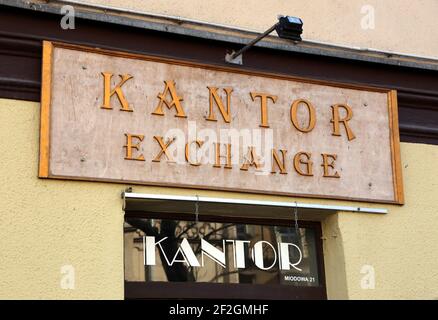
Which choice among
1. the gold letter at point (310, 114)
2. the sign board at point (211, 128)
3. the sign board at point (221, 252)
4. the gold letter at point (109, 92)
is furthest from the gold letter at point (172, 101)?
the gold letter at point (310, 114)

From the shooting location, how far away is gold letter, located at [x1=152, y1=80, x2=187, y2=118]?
7.39 metres

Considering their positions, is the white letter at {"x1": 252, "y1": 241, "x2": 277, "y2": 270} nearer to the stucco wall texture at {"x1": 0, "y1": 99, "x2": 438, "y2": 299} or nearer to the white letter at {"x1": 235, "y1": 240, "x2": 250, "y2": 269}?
the white letter at {"x1": 235, "y1": 240, "x2": 250, "y2": 269}

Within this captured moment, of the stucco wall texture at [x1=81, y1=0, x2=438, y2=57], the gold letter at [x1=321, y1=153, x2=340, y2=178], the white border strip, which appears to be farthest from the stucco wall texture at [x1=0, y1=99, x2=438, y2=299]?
the stucco wall texture at [x1=81, y1=0, x2=438, y2=57]

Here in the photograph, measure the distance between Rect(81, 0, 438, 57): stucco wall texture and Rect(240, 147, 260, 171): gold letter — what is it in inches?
49.6

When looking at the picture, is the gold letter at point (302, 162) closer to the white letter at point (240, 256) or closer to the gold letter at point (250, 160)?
the gold letter at point (250, 160)

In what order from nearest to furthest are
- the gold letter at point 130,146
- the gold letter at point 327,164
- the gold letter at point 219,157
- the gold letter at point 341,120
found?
the gold letter at point 130,146
the gold letter at point 219,157
the gold letter at point 327,164
the gold letter at point 341,120

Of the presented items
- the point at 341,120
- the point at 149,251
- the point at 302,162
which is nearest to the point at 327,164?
the point at 302,162

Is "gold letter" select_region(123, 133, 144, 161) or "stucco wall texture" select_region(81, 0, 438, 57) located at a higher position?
"stucco wall texture" select_region(81, 0, 438, 57)

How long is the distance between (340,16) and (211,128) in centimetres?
202

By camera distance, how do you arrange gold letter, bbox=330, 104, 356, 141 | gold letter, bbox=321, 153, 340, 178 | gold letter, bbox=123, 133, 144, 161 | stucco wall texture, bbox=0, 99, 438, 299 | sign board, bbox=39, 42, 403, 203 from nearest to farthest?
stucco wall texture, bbox=0, 99, 438, 299 → sign board, bbox=39, 42, 403, 203 → gold letter, bbox=123, 133, 144, 161 → gold letter, bbox=321, 153, 340, 178 → gold letter, bbox=330, 104, 356, 141

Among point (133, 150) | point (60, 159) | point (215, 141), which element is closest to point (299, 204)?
point (215, 141)

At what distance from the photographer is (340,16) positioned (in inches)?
338

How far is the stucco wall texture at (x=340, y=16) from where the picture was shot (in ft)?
26.0

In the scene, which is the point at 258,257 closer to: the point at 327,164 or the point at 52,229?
the point at 327,164
